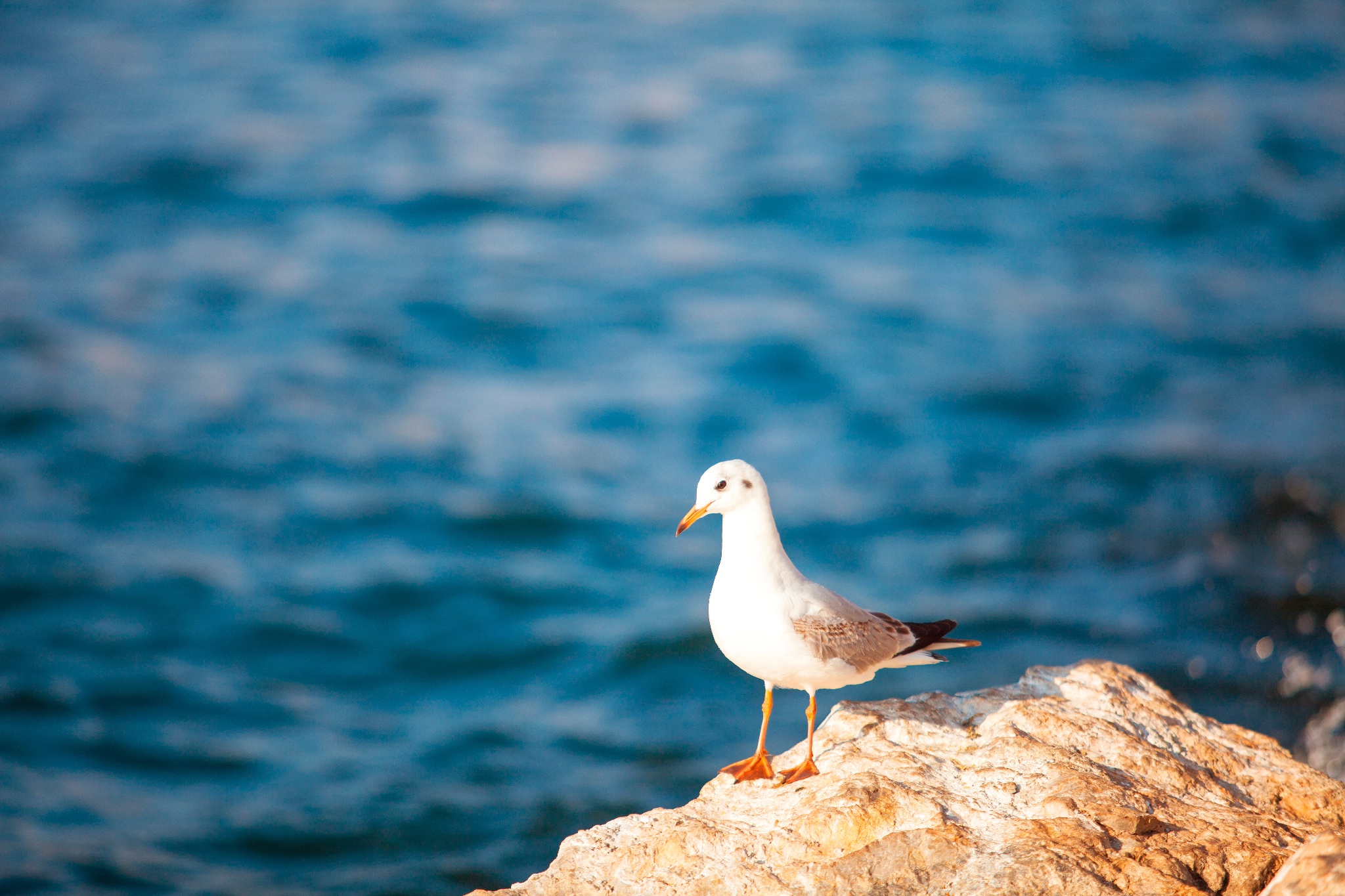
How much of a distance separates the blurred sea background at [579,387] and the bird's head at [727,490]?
622 centimetres

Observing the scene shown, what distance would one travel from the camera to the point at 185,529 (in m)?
15.8

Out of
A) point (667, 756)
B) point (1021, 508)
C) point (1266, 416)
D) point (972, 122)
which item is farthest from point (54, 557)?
point (972, 122)

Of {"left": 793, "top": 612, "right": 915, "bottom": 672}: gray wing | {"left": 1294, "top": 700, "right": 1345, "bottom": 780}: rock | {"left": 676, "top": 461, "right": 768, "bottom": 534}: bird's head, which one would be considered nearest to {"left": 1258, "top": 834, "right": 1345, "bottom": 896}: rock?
{"left": 793, "top": 612, "right": 915, "bottom": 672}: gray wing

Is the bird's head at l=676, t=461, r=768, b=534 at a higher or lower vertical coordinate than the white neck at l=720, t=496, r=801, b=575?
higher

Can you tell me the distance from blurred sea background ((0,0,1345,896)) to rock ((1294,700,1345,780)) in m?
0.22

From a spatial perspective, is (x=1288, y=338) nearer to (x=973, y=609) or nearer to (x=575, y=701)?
(x=973, y=609)

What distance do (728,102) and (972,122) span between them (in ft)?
19.2

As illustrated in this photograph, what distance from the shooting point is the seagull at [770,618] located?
5.30 metres

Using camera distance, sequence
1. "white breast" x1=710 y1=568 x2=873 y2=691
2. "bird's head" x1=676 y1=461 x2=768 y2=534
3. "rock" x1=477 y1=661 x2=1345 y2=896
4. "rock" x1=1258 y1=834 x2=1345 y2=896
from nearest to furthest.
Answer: "rock" x1=1258 y1=834 x2=1345 y2=896, "rock" x1=477 y1=661 x2=1345 y2=896, "white breast" x1=710 y1=568 x2=873 y2=691, "bird's head" x1=676 y1=461 x2=768 y2=534

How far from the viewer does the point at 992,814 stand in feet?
16.2

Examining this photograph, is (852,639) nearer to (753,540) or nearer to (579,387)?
(753,540)

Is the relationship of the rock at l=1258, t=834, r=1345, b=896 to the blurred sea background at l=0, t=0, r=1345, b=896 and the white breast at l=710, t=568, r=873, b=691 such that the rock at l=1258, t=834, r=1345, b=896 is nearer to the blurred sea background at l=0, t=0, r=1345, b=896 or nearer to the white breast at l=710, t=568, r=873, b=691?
the white breast at l=710, t=568, r=873, b=691

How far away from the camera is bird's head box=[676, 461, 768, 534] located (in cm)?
544

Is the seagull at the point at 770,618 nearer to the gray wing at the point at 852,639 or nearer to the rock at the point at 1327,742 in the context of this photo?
the gray wing at the point at 852,639
